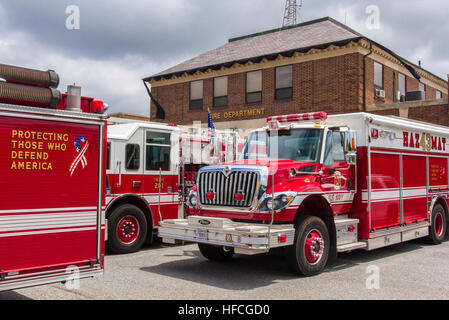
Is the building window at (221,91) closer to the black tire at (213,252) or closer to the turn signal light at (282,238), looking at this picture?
the black tire at (213,252)

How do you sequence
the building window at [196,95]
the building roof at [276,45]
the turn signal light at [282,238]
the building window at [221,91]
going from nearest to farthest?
the turn signal light at [282,238] → the building roof at [276,45] → the building window at [221,91] → the building window at [196,95]

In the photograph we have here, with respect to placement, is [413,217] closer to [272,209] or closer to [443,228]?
[443,228]

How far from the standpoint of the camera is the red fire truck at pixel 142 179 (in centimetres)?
964

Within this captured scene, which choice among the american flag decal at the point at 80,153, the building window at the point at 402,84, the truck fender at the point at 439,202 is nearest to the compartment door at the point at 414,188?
the truck fender at the point at 439,202

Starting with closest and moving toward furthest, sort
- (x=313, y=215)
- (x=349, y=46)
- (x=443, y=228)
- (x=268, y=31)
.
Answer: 1. (x=313, y=215)
2. (x=443, y=228)
3. (x=349, y=46)
4. (x=268, y=31)

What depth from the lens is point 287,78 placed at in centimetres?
2328

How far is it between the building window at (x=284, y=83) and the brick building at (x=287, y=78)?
0.17ft

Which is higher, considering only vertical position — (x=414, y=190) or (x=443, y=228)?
(x=414, y=190)

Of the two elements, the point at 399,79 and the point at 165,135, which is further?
the point at 399,79

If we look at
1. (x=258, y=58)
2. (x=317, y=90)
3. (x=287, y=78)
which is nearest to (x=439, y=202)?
(x=317, y=90)

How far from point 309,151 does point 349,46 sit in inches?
561

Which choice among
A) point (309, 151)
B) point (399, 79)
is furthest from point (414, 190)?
point (399, 79)

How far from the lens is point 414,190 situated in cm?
1055

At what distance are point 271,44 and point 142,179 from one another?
57.2 feet
